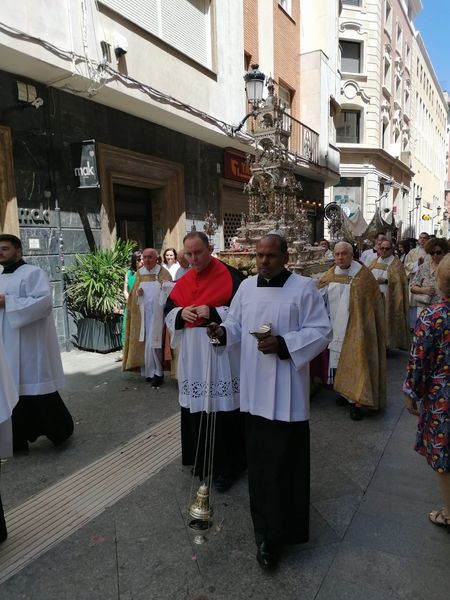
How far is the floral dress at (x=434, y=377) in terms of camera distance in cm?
244

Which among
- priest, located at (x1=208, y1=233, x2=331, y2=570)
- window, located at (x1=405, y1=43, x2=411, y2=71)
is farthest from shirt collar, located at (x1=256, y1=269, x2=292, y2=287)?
window, located at (x1=405, y1=43, x2=411, y2=71)

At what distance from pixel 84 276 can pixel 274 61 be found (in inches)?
412

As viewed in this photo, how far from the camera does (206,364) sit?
3344 mm

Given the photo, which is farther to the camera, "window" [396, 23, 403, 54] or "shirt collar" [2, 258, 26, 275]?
"window" [396, 23, 403, 54]

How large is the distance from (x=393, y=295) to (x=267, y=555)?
5.79 meters

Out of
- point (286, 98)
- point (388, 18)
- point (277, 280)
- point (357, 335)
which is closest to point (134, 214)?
point (357, 335)

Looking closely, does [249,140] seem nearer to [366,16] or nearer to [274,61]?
[274,61]

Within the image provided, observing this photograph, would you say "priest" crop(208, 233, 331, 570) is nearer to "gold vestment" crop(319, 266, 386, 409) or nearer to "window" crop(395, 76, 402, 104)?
"gold vestment" crop(319, 266, 386, 409)

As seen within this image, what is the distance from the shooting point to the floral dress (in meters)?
2.44

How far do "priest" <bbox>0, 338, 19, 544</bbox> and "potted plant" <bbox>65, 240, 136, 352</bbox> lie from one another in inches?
179

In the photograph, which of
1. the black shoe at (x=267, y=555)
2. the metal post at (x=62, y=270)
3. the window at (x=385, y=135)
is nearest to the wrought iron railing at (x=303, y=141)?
the metal post at (x=62, y=270)

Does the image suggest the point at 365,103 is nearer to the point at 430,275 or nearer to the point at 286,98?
the point at 286,98

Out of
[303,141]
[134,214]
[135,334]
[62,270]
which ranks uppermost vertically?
[303,141]

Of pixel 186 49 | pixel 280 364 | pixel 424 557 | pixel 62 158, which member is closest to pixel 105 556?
pixel 280 364
